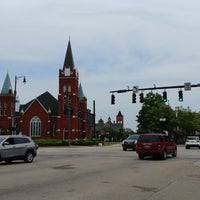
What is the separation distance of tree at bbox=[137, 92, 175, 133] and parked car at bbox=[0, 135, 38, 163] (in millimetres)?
63561

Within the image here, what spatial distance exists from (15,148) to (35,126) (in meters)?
84.5

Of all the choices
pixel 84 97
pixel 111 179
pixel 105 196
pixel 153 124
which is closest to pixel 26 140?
pixel 111 179

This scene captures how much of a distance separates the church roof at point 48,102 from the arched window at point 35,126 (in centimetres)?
383

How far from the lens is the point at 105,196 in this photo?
10.9m

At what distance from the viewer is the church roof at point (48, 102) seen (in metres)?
109

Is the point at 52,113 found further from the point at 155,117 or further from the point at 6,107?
the point at 155,117

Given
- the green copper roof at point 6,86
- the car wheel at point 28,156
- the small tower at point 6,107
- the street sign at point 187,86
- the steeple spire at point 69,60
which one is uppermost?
the steeple spire at point 69,60

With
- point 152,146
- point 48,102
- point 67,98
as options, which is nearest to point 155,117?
point 67,98

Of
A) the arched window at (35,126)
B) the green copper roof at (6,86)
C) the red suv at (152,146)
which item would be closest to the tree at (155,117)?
the arched window at (35,126)

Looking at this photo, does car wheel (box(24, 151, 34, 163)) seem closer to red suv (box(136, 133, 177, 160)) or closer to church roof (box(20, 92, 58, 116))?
red suv (box(136, 133, 177, 160))

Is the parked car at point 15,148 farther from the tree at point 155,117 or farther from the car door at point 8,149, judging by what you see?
the tree at point 155,117

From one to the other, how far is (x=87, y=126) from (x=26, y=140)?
335 ft

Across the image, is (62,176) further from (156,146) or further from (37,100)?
(37,100)

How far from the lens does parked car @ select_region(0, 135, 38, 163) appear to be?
73.2 ft
